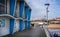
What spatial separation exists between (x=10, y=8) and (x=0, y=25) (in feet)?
11.9

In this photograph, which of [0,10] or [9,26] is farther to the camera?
[9,26]

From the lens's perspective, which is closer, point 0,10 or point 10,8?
point 0,10

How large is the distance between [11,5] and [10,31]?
4226 mm

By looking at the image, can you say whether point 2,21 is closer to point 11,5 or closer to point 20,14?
point 11,5

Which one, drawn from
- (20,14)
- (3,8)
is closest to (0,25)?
(3,8)

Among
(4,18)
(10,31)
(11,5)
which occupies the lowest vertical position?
(10,31)

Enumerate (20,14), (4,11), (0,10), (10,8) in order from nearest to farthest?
(0,10)
(4,11)
(10,8)
(20,14)

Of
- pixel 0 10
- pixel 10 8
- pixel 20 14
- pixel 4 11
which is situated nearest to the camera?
pixel 0 10

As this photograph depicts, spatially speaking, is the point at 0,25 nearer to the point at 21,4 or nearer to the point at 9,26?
the point at 9,26

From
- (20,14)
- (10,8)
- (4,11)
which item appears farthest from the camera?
(20,14)

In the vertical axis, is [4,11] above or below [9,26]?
above

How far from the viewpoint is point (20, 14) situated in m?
39.5

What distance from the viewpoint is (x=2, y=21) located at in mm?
27250

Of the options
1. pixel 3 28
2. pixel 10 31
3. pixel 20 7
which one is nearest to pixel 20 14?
pixel 20 7
